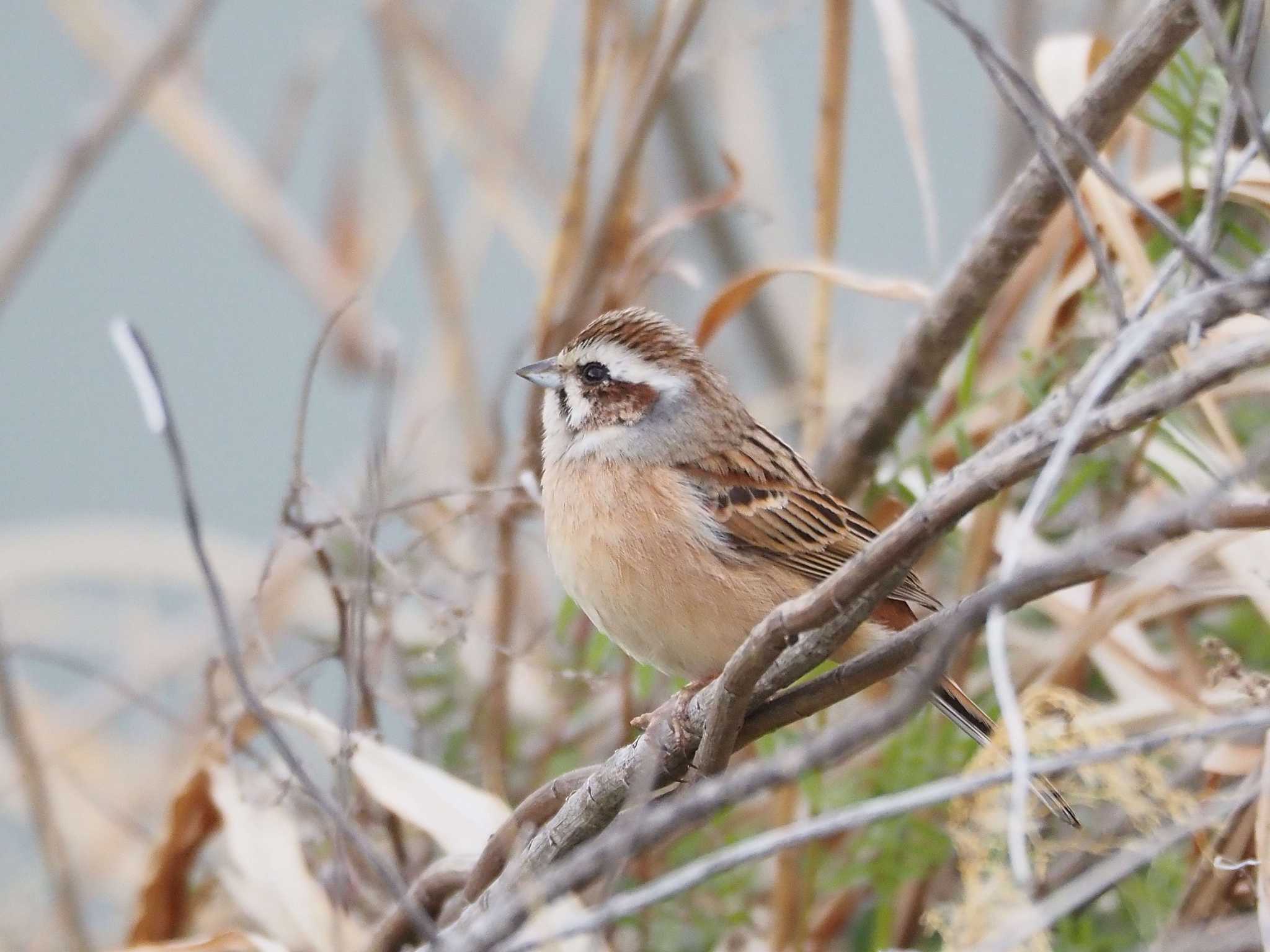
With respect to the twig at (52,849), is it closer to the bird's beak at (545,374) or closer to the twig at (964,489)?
the bird's beak at (545,374)

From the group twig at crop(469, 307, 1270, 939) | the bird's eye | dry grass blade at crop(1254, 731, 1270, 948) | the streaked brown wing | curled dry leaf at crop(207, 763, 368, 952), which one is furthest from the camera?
the bird's eye

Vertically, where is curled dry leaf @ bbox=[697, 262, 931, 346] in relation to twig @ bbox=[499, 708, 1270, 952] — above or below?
above

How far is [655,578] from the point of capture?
2932mm

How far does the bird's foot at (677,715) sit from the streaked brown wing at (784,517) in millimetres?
386

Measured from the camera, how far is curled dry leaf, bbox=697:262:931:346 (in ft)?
10.4

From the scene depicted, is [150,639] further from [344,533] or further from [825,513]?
[825,513]

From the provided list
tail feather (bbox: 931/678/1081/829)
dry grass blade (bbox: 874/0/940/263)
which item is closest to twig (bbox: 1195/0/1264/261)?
tail feather (bbox: 931/678/1081/829)

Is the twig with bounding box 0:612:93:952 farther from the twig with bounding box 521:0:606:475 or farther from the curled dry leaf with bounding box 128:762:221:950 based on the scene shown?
the twig with bounding box 521:0:606:475

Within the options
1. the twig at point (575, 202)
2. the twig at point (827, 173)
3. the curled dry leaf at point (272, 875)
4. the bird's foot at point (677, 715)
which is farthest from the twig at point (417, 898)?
the twig at point (827, 173)

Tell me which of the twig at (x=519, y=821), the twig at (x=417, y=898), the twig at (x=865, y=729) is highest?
the twig at (x=865, y=729)

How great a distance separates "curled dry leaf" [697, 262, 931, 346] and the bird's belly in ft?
1.68

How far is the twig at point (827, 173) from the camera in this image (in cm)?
340

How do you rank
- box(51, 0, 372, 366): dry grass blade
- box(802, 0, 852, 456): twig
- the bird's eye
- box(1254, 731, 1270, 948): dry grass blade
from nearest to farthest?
1. box(1254, 731, 1270, 948): dry grass blade
2. the bird's eye
3. box(802, 0, 852, 456): twig
4. box(51, 0, 372, 366): dry grass blade

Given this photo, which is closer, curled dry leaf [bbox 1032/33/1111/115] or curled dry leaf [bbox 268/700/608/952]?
curled dry leaf [bbox 268/700/608/952]
